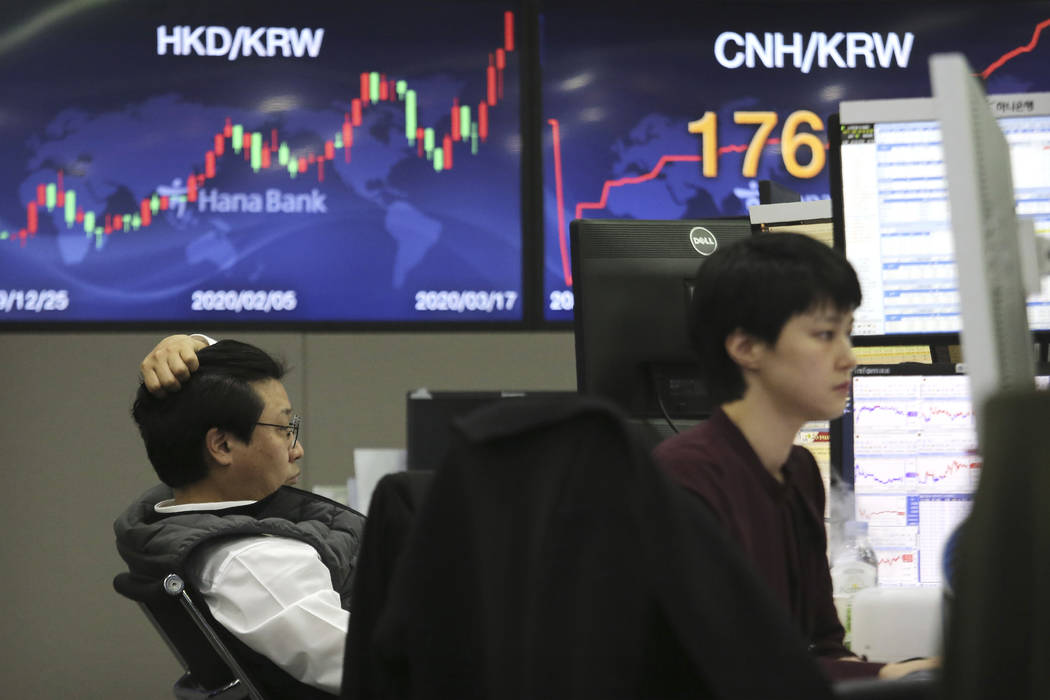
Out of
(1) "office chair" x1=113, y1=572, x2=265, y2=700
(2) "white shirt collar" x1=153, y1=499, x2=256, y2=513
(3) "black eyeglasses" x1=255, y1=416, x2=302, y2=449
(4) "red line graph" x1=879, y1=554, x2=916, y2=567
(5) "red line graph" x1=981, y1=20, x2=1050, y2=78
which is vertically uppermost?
(5) "red line graph" x1=981, y1=20, x2=1050, y2=78

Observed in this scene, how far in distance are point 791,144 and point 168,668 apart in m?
2.26

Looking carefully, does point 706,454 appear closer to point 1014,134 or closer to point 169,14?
point 1014,134

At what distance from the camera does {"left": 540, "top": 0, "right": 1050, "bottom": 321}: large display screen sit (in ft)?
11.0

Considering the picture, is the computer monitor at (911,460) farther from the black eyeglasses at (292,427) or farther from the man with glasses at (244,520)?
the black eyeglasses at (292,427)

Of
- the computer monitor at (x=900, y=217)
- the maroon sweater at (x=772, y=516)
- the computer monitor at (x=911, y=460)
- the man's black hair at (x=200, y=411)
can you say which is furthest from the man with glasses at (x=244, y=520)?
the computer monitor at (x=900, y=217)

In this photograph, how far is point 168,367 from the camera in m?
1.81

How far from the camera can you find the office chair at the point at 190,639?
1562 millimetres

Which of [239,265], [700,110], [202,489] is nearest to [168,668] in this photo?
[239,265]

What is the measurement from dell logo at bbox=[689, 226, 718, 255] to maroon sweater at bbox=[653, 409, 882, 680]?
51 centimetres

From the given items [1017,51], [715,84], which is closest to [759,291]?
[715,84]

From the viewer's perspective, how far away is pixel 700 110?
3373 mm

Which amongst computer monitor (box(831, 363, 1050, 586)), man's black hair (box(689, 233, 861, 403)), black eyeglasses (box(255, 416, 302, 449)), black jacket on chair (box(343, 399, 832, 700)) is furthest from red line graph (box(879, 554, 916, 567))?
black eyeglasses (box(255, 416, 302, 449))

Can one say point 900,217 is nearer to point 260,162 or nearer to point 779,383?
point 779,383

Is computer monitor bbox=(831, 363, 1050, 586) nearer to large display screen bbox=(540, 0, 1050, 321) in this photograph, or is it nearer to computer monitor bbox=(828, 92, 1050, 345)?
computer monitor bbox=(828, 92, 1050, 345)
